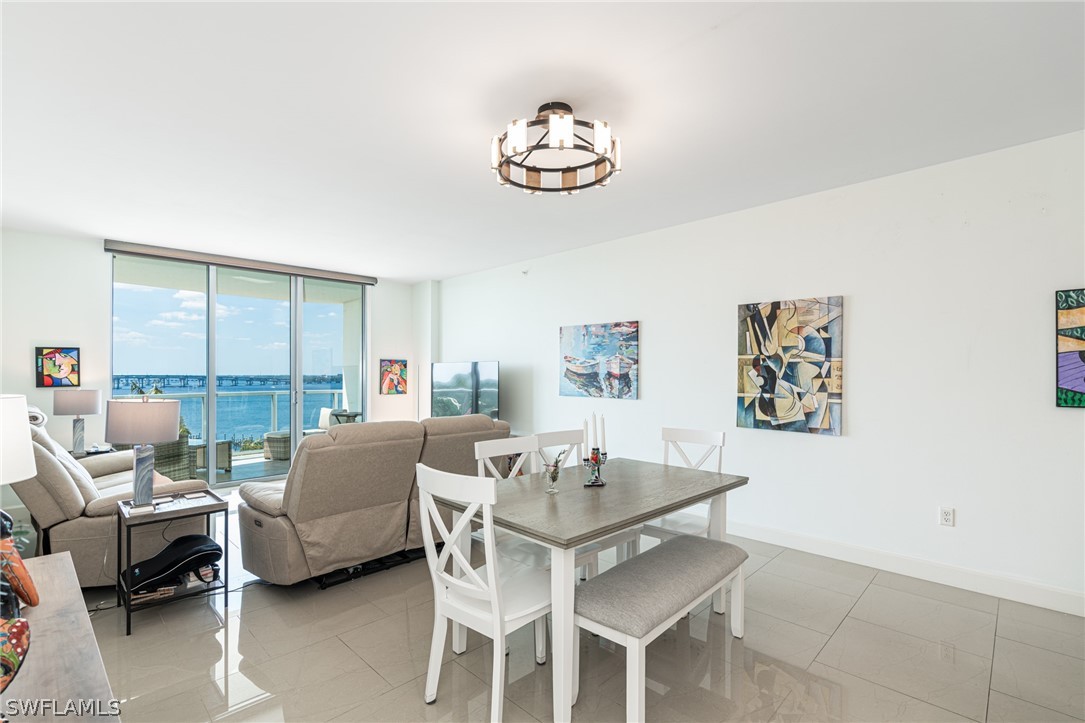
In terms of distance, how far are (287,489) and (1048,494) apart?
4.30 meters

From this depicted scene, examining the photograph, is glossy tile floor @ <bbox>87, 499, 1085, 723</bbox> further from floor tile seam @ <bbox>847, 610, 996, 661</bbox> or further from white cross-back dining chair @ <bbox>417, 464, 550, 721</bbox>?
white cross-back dining chair @ <bbox>417, 464, 550, 721</bbox>

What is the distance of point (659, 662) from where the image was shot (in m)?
2.34

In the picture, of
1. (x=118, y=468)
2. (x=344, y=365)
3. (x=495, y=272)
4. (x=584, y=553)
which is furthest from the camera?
(x=344, y=365)

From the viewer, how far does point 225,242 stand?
17.0 ft

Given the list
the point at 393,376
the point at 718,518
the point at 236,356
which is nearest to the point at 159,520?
the point at 718,518

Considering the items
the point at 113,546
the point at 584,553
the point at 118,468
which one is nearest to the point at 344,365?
the point at 118,468

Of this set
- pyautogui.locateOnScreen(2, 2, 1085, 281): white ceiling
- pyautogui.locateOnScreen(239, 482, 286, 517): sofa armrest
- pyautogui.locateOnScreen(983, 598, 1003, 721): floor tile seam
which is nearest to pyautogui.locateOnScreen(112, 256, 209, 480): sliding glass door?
pyautogui.locateOnScreen(2, 2, 1085, 281): white ceiling

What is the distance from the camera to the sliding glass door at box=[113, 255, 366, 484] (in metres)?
5.57

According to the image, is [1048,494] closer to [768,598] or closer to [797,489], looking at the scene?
[797,489]

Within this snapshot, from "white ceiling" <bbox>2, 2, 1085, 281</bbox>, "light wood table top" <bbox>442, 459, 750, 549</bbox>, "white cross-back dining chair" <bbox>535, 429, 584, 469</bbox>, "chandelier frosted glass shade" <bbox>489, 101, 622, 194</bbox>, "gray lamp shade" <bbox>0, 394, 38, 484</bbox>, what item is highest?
"white ceiling" <bbox>2, 2, 1085, 281</bbox>

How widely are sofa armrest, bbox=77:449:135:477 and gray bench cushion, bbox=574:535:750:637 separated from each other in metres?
4.37

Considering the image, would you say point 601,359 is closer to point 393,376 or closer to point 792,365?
point 792,365

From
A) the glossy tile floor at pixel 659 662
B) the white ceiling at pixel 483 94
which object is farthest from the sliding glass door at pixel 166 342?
the glossy tile floor at pixel 659 662

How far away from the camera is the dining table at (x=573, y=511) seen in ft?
6.11
